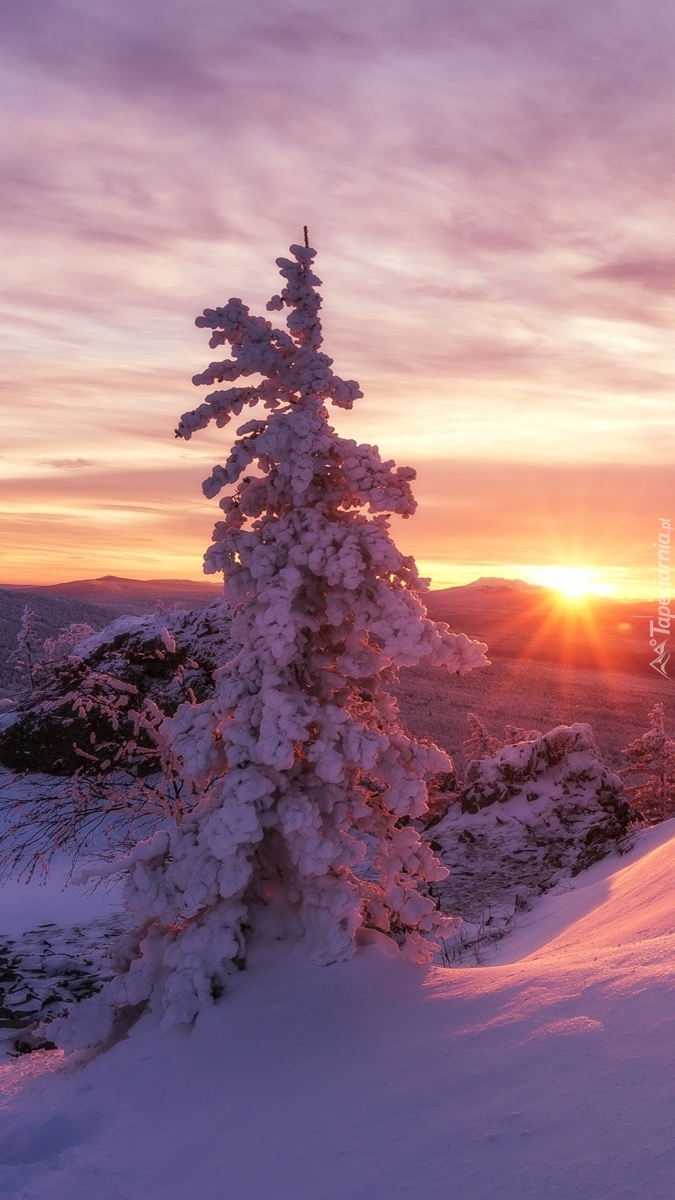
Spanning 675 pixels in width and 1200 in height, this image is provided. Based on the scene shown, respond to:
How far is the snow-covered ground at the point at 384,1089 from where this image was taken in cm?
407

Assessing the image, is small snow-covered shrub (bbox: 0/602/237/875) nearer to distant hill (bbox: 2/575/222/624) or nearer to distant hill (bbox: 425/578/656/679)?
distant hill (bbox: 425/578/656/679)

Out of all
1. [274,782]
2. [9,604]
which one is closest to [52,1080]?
[274,782]

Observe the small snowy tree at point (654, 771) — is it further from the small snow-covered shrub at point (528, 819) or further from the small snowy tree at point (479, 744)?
the small snowy tree at point (479, 744)

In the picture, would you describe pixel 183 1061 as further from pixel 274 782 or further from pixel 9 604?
pixel 9 604

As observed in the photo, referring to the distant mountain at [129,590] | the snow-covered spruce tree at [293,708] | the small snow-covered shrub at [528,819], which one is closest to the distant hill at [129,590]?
the distant mountain at [129,590]

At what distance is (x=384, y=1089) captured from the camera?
5562 mm

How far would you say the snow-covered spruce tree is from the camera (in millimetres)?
7145

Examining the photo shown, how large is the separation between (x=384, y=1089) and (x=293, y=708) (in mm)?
2746

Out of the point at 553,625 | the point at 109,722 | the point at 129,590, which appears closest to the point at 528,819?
the point at 109,722

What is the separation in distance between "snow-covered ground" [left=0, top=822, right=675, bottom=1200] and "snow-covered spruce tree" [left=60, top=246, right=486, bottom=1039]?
43 cm

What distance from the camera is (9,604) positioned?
67.6 metres

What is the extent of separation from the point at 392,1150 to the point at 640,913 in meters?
4.31

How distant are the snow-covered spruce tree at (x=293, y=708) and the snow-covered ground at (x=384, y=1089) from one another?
0.43m

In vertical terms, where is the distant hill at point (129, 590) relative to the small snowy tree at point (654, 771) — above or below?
above
